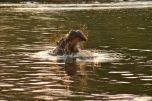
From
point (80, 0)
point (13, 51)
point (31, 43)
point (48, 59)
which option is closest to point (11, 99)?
point (48, 59)

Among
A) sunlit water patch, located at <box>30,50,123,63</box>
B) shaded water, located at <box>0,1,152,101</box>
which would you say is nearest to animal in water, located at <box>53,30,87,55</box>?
sunlit water patch, located at <box>30,50,123,63</box>

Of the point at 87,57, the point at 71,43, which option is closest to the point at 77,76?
the point at 87,57

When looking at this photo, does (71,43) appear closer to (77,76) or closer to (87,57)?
(87,57)

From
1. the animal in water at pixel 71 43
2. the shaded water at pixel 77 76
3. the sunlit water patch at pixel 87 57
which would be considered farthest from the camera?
the animal in water at pixel 71 43

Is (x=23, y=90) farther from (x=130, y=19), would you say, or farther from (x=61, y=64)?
(x=130, y=19)

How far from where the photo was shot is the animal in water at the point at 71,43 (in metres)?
35.2

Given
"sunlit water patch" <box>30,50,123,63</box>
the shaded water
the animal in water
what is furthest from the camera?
the animal in water

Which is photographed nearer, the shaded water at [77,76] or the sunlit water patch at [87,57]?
→ the shaded water at [77,76]

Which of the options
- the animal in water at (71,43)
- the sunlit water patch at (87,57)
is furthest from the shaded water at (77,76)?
the animal in water at (71,43)

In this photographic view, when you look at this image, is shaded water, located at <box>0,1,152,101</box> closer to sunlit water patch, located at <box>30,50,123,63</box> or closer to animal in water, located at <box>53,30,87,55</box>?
sunlit water patch, located at <box>30,50,123,63</box>

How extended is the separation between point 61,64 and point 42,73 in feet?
13.1

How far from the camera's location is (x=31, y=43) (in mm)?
45344

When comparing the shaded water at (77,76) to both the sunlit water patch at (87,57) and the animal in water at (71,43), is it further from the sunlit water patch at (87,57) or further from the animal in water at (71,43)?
the animal in water at (71,43)

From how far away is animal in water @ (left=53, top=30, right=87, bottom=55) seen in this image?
35225 millimetres
